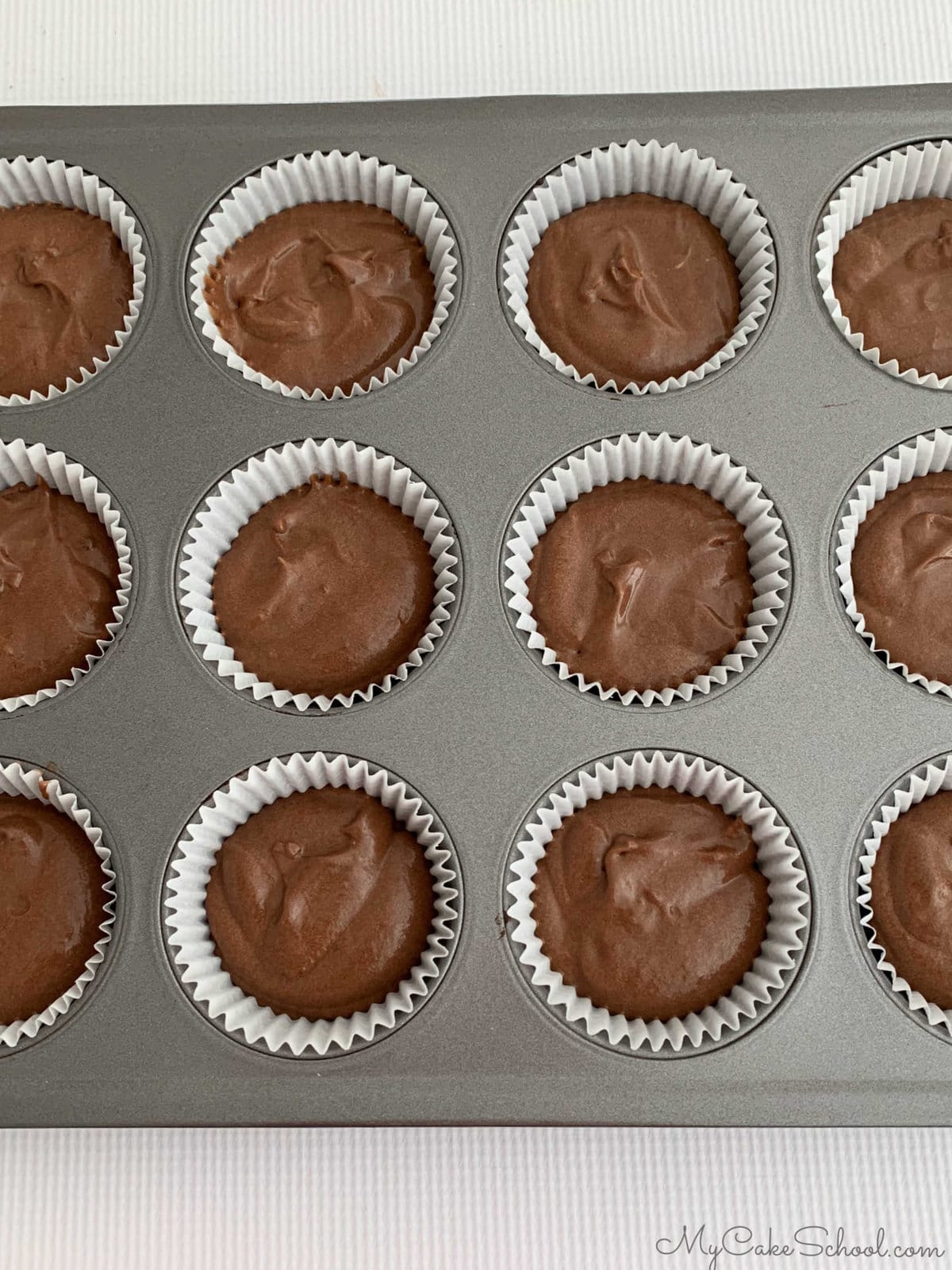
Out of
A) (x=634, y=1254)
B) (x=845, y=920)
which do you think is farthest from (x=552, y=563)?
(x=634, y=1254)

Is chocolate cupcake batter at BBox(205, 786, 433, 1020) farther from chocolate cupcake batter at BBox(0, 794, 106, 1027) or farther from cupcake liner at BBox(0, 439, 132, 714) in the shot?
cupcake liner at BBox(0, 439, 132, 714)

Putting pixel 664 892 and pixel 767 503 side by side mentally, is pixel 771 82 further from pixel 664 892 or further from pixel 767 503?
pixel 664 892

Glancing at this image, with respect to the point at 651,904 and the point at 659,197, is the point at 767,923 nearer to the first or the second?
the point at 651,904

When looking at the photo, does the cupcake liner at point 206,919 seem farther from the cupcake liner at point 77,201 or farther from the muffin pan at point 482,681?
the cupcake liner at point 77,201

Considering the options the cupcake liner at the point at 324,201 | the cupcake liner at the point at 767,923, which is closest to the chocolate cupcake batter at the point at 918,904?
the cupcake liner at the point at 767,923

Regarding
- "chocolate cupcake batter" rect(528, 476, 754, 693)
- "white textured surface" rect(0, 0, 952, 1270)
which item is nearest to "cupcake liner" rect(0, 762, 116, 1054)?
"white textured surface" rect(0, 0, 952, 1270)

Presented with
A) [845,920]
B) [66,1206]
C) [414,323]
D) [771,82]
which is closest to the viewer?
[845,920]
